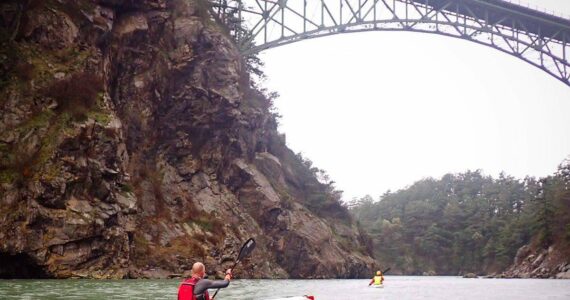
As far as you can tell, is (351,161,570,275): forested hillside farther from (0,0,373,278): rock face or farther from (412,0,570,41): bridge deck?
(0,0,373,278): rock face

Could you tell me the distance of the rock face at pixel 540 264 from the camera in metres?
64.9

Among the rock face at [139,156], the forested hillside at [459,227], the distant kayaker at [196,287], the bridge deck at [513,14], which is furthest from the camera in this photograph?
the forested hillside at [459,227]

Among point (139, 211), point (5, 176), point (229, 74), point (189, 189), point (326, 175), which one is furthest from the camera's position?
point (326, 175)

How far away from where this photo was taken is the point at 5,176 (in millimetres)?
30875

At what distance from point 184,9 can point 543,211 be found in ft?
160

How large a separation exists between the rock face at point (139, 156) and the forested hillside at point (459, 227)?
148 ft

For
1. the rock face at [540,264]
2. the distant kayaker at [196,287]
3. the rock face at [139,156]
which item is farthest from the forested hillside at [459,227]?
the distant kayaker at [196,287]

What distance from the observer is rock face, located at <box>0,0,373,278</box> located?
3186cm

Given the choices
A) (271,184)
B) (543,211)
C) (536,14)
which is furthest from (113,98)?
(543,211)

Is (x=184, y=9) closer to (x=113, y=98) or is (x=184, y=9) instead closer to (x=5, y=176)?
(x=113, y=98)

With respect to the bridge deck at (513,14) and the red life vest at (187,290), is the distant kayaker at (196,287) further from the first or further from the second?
the bridge deck at (513,14)

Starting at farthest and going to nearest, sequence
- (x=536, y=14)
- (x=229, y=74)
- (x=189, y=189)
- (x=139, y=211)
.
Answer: (x=536, y=14)
(x=229, y=74)
(x=189, y=189)
(x=139, y=211)

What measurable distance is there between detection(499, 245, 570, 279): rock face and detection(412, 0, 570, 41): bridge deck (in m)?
23.5

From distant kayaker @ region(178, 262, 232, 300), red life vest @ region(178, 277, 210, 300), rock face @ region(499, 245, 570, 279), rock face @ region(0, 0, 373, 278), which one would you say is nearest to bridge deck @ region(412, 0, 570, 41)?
rock face @ region(0, 0, 373, 278)
